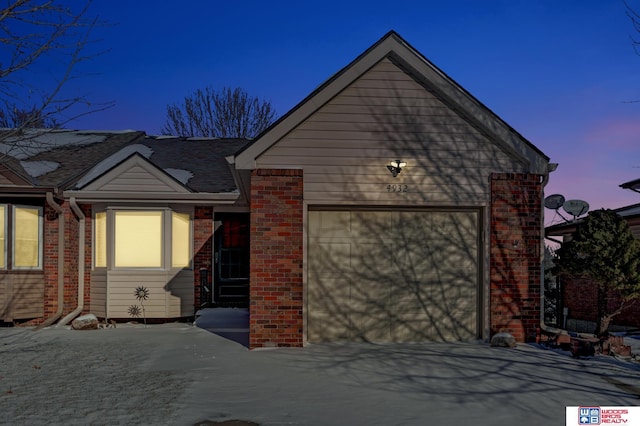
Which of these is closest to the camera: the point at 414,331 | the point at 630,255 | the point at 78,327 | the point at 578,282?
the point at 630,255

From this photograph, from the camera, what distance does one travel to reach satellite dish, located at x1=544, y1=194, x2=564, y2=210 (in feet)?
51.7

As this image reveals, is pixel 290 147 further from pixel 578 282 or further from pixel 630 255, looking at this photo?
pixel 578 282

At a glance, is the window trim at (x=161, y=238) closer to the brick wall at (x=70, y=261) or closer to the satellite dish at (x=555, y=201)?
the brick wall at (x=70, y=261)

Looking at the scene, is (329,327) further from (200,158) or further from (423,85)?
(200,158)

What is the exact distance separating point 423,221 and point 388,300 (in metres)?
1.69

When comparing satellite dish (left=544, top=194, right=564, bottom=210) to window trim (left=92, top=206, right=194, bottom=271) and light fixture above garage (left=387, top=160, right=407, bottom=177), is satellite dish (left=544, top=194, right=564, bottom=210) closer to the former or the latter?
light fixture above garage (left=387, top=160, right=407, bottom=177)

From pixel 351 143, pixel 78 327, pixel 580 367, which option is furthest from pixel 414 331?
pixel 78 327

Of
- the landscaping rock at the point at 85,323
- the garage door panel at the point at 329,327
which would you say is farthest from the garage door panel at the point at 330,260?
the landscaping rock at the point at 85,323

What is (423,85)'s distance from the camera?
10.0 metres

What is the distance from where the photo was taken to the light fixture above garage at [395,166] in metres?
9.70

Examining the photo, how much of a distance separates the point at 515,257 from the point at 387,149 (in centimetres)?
322

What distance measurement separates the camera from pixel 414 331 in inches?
397

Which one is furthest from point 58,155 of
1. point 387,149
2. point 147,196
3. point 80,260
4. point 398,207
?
point 398,207

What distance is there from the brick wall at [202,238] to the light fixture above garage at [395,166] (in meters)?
6.54
